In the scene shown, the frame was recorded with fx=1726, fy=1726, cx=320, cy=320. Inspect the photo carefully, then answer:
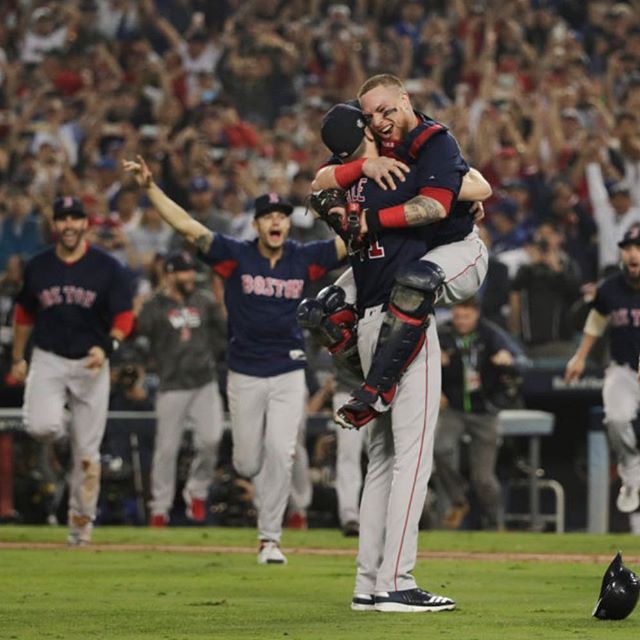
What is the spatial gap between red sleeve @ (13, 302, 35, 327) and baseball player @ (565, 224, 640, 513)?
14.2ft

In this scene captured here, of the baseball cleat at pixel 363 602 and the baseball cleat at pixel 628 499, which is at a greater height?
the baseball cleat at pixel 628 499

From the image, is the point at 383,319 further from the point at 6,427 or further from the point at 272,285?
the point at 6,427

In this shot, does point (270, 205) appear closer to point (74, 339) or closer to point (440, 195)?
point (74, 339)

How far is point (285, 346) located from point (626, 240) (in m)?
3.29

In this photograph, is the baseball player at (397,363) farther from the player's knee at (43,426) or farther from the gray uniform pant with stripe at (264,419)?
the player's knee at (43,426)

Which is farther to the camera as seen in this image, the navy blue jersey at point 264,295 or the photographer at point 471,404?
the photographer at point 471,404

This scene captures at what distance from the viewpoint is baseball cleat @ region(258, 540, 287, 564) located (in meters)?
11.7

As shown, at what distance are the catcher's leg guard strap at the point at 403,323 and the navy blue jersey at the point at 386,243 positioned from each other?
0.61 ft

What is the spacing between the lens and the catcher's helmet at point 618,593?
24.9 feet

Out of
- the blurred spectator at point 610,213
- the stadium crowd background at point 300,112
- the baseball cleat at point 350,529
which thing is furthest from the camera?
the stadium crowd background at point 300,112

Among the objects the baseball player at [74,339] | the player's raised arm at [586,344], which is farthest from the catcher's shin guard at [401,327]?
the player's raised arm at [586,344]

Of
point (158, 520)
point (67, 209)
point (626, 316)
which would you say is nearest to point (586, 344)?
point (626, 316)

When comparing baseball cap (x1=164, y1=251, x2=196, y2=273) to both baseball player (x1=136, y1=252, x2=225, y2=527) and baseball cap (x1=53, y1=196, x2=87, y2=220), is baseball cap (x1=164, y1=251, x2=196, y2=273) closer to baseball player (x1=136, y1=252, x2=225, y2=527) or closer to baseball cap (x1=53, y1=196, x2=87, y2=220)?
baseball player (x1=136, y1=252, x2=225, y2=527)

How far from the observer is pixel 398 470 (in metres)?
7.97
